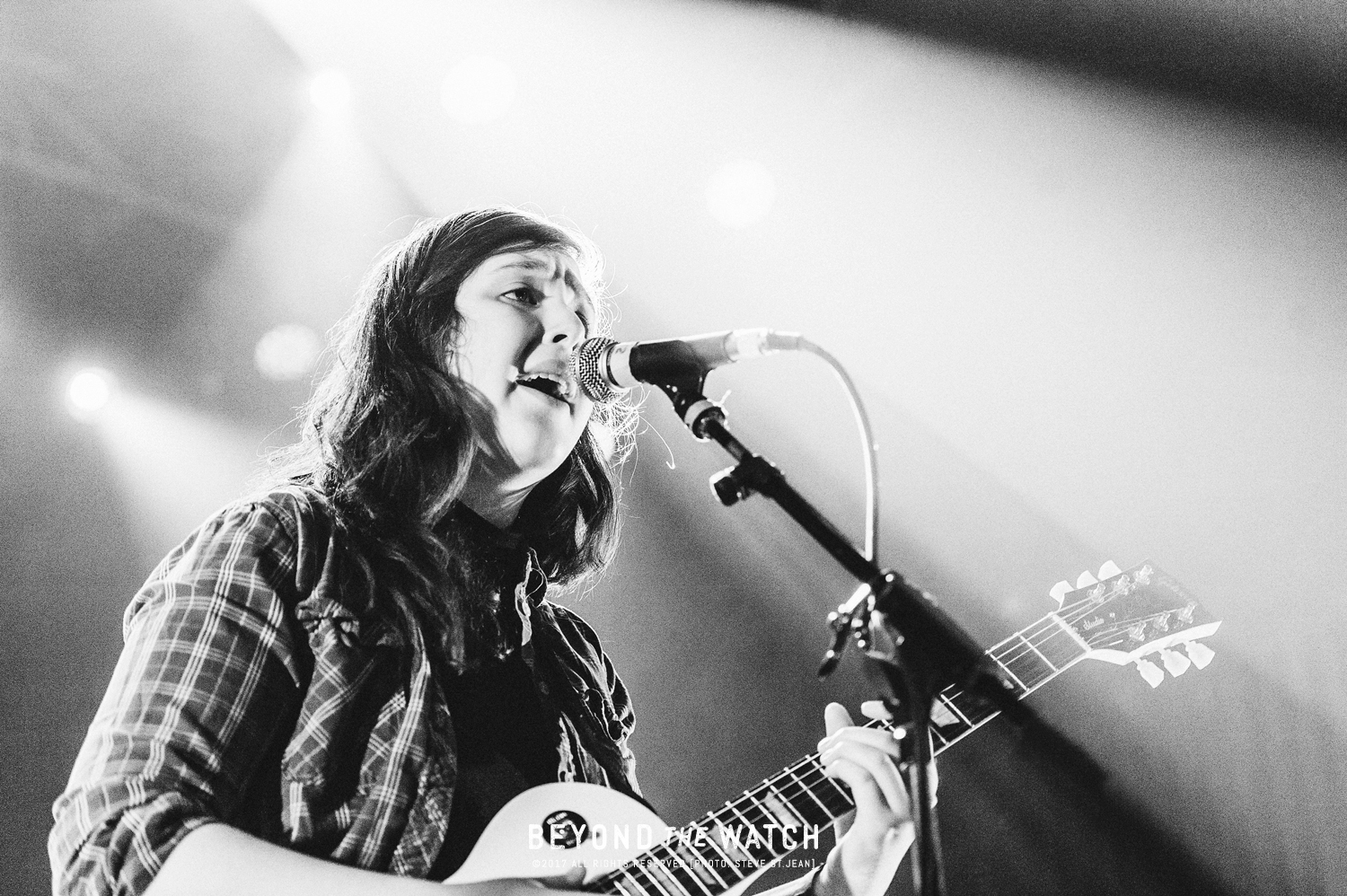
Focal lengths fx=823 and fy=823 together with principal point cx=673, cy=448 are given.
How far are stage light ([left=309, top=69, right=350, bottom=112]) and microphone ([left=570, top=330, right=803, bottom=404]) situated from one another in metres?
2.50

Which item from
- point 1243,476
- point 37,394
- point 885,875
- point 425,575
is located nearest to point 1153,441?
point 1243,476

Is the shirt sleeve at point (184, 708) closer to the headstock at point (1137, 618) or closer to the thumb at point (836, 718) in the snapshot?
the thumb at point (836, 718)

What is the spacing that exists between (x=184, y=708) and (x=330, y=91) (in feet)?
9.68

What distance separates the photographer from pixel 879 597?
113 cm

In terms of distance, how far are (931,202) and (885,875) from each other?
2387 mm

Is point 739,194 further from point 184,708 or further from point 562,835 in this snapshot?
point 184,708

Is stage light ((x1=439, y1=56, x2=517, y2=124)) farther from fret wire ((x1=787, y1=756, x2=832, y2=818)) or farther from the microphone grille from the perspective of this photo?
fret wire ((x1=787, y1=756, x2=832, y2=818))

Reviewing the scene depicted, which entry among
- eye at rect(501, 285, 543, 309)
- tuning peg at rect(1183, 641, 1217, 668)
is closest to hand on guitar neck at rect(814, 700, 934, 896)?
tuning peg at rect(1183, 641, 1217, 668)

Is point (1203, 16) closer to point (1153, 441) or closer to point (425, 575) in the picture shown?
point (1153, 441)

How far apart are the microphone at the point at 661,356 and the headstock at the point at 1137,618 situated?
916mm

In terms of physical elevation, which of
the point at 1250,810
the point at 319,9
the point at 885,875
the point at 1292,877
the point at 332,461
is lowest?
the point at 1292,877

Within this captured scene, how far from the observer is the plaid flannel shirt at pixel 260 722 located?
1.20 metres

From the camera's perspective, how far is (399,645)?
1579 mm

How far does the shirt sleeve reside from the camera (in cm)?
118
